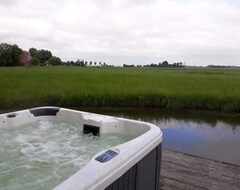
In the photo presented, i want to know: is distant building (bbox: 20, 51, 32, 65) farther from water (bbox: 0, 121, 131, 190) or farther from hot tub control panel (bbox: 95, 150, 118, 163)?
hot tub control panel (bbox: 95, 150, 118, 163)

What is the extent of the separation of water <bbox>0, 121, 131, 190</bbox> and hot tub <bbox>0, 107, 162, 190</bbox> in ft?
0.29

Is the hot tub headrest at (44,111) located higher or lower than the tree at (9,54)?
lower

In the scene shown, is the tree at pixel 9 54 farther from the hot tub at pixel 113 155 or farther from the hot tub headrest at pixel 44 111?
the hot tub at pixel 113 155

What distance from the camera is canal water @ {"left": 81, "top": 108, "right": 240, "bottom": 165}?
415 cm

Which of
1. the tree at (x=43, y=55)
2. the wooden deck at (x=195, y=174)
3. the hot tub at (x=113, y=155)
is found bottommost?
the wooden deck at (x=195, y=174)

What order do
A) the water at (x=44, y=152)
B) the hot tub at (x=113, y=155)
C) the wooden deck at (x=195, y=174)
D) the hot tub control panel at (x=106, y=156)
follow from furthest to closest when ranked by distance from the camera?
the wooden deck at (x=195, y=174), the water at (x=44, y=152), the hot tub control panel at (x=106, y=156), the hot tub at (x=113, y=155)

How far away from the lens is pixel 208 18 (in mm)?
9133

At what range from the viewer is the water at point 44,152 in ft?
6.47

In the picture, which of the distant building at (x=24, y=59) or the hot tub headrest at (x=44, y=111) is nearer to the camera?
the hot tub headrest at (x=44, y=111)

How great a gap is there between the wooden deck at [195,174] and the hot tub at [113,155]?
502 millimetres

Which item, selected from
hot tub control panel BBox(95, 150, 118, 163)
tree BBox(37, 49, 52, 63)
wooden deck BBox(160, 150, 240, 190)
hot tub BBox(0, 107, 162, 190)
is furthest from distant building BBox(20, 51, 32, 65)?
hot tub control panel BBox(95, 150, 118, 163)

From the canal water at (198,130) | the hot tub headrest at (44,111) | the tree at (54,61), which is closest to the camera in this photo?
the hot tub headrest at (44,111)

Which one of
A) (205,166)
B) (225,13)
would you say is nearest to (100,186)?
(205,166)

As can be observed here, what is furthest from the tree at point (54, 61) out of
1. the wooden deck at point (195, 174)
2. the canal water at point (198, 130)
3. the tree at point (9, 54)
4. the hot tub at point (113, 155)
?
the wooden deck at point (195, 174)
